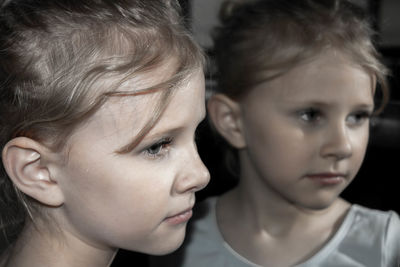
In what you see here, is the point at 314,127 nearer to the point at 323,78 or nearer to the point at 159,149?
the point at 323,78

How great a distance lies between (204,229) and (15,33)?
0.64 m

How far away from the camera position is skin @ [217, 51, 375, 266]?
0.98 meters

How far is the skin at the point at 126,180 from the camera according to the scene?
29.2 inches

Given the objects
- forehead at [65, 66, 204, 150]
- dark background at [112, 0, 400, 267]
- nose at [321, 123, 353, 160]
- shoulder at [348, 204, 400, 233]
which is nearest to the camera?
forehead at [65, 66, 204, 150]

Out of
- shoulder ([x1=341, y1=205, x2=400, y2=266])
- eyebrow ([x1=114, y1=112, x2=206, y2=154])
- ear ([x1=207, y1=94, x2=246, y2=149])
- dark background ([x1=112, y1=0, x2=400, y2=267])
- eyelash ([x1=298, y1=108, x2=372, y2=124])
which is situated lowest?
dark background ([x1=112, y1=0, x2=400, y2=267])

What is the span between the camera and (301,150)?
101cm

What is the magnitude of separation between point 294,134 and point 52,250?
1.66ft

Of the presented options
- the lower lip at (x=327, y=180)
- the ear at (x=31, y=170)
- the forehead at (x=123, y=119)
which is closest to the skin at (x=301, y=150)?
the lower lip at (x=327, y=180)

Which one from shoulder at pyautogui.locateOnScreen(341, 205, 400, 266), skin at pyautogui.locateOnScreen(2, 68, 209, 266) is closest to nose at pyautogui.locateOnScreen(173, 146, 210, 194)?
skin at pyautogui.locateOnScreen(2, 68, 209, 266)

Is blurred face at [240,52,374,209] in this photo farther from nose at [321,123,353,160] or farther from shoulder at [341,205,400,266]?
shoulder at [341,205,400,266]

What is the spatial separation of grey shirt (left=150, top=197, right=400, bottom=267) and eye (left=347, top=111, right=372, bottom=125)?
0.71 feet

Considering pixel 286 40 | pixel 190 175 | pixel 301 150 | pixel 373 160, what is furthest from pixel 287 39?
pixel 373 160

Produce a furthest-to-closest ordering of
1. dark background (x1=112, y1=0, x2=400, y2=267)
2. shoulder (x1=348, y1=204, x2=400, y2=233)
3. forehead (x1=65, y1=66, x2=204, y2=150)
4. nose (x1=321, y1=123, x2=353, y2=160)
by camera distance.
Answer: dark background (x1=112, y1=0, x2=400, y2=267), shoulder (x1=348, y1=204, x2=400, y2=233), nose (x1=321, y1=123, x2=353, y2=160), forehead (x1=65, y1=66, x2=204, y2=150)

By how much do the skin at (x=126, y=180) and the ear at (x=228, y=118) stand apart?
1.06 ft
